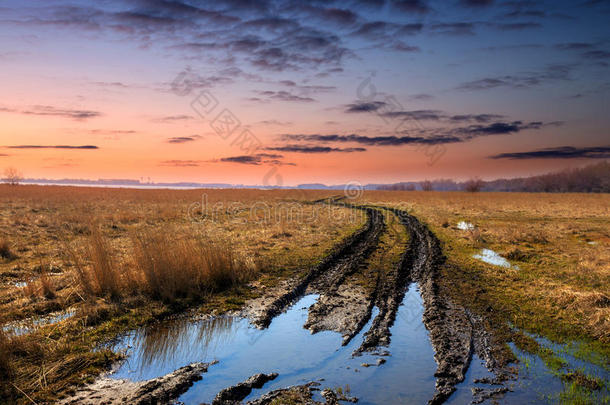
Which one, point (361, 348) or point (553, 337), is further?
point (553, 337)

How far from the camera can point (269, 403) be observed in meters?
4.07

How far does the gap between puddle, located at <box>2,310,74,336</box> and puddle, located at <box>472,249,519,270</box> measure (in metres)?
12.1

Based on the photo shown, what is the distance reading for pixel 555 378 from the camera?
4.62 metres

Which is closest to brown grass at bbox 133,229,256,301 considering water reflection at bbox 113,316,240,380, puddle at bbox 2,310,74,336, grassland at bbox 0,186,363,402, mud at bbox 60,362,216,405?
grassland at bbox 0,186,363,402

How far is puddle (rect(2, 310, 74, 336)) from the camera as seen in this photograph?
6056 millimetres

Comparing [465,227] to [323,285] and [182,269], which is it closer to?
[323,285]

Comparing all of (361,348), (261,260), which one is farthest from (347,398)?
(261,260)

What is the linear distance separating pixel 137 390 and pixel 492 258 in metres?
12.2

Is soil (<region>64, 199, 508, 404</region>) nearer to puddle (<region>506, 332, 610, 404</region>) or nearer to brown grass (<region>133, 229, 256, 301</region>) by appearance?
puddle (<region>506, 332, 610, 404</region>)

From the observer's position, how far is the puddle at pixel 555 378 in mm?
4191

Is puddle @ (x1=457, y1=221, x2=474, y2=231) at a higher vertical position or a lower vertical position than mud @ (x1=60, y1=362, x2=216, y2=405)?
higher

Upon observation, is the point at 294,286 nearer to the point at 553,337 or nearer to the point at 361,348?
the point at 361,348

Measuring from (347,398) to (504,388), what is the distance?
2.05m

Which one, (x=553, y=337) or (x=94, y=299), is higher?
(x=94, y=299)
